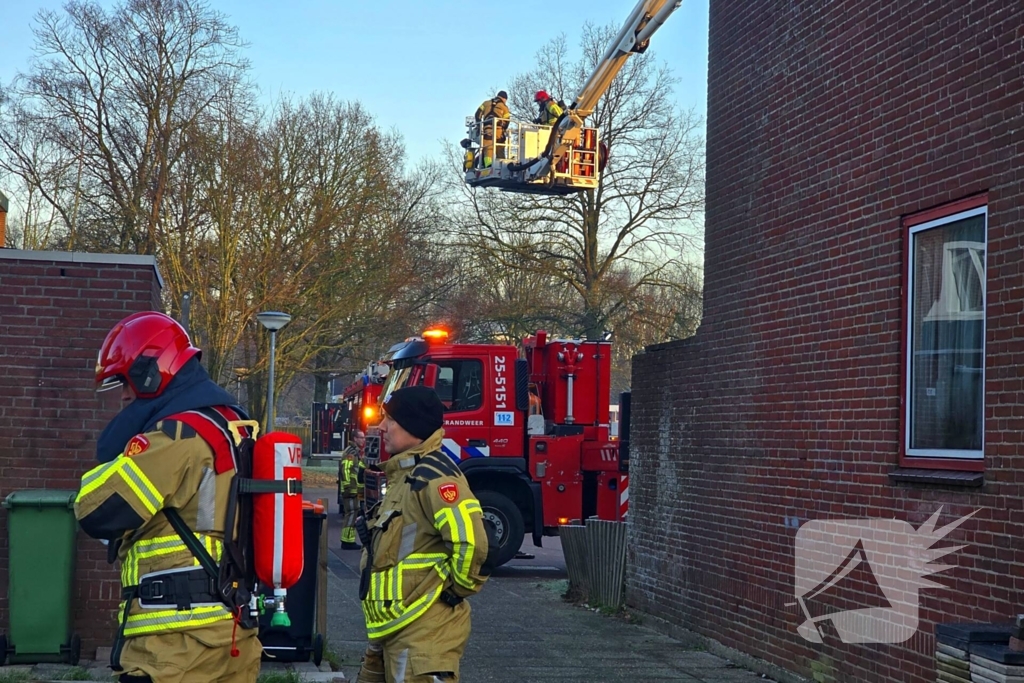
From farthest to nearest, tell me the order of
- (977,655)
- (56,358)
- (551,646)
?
(551,646)
(56,358)
(977,655)

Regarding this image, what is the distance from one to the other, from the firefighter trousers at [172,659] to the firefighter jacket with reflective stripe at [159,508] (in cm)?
3

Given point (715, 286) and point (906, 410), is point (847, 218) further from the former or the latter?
point (715, 286)

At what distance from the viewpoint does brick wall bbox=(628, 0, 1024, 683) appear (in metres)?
5.91

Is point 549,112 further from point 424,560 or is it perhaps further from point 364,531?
point 424,560

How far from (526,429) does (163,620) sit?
11260 millimetres

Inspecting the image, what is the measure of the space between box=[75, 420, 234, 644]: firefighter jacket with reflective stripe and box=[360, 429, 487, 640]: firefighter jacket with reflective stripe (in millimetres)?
931

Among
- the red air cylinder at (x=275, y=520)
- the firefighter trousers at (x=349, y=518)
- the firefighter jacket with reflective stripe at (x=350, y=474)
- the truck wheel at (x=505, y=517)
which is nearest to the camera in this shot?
the red air cylinder at (x=275, y=520)

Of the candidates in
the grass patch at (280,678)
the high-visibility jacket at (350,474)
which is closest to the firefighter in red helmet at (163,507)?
the grass patch at (280,678)

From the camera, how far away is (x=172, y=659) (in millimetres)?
3781

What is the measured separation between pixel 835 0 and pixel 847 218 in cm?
149

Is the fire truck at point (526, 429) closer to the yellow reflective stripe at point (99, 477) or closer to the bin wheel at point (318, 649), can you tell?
the bin wheel at point (318, 649)

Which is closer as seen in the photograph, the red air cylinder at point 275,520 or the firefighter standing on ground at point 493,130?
the red air cylinder at point 275,520

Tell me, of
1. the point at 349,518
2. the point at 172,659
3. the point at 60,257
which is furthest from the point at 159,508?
the point at 349,518

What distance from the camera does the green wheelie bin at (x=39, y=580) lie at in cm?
737
